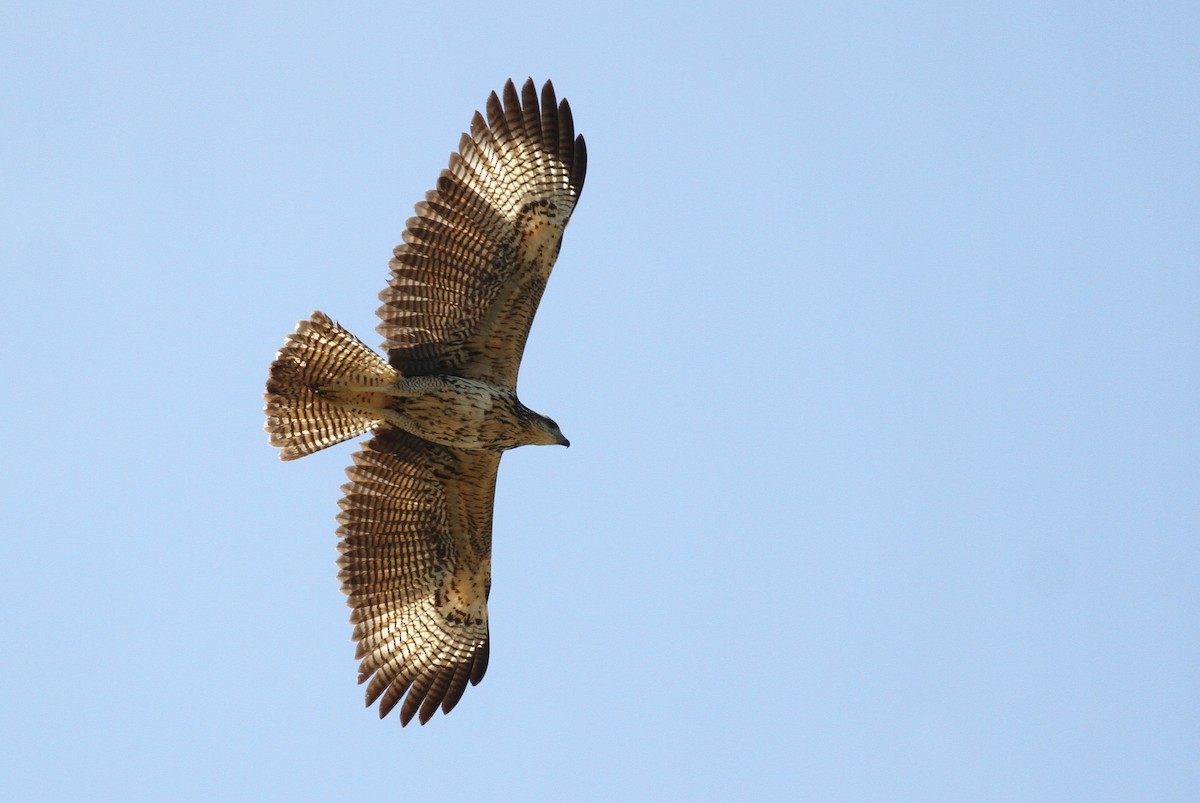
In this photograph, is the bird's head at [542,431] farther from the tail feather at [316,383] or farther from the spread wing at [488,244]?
the tail feather at [316,383]

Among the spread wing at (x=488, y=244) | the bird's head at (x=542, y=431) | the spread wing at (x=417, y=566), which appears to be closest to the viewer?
A: the spread wing at (x=488, y=244)

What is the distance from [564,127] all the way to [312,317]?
2.37 m

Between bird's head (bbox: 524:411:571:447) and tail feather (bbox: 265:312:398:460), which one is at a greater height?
bird's head (bbox: 524:411:571:447)

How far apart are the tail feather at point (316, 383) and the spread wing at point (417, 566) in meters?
0.53

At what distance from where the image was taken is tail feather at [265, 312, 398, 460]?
12250mm

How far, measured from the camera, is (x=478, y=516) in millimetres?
13242

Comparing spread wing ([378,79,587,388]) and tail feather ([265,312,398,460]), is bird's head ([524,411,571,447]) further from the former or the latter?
tail feather ([265,312,398,460])

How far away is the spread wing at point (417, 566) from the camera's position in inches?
513

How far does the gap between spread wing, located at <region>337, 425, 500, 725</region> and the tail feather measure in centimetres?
53

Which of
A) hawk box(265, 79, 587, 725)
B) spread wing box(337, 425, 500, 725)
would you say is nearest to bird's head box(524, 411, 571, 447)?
hawk box(265, 79, 587, 725)

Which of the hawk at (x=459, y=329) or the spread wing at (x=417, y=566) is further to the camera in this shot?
the spread wing at (x=417, y=566)

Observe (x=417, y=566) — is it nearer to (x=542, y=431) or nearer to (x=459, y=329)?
(x=542, y=431)

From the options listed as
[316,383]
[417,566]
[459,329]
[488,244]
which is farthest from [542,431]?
[417,566]

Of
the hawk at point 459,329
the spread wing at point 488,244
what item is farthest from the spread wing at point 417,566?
the spread wing at point 488,244
